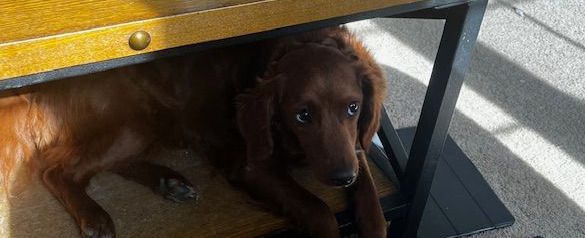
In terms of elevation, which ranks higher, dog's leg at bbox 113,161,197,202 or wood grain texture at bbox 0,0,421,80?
wood grain texture at bbox 0,0,421,80

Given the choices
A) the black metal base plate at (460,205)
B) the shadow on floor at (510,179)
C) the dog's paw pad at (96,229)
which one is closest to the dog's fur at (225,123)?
the dog's paw pad at (96,229)

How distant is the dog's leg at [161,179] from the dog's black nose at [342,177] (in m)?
0.37

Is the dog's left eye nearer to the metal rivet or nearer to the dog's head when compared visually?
the dog's head

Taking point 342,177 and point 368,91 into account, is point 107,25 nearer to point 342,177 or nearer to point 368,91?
point 342,177

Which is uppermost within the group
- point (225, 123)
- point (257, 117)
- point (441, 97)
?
point (441, 97)

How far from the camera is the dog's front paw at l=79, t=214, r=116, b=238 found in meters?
1.26

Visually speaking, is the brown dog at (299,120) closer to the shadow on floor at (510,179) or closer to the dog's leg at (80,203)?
the dog's leg at (80,203)

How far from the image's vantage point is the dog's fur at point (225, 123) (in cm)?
124

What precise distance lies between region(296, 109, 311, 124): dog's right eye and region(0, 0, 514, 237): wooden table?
0.26m

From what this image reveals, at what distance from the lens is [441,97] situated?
1206mm

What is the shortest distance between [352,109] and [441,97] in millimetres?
192

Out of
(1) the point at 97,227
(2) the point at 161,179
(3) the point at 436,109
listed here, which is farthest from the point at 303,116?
(1) the point at 97,227

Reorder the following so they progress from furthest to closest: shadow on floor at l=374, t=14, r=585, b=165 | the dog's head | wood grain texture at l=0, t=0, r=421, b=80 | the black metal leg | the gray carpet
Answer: shadow on floor at l=374, t=14, r=585, b=165 → the gray carpet → the dog's head → the black metal leg → wood grain texture at l=0, t=0, r=421, b=80

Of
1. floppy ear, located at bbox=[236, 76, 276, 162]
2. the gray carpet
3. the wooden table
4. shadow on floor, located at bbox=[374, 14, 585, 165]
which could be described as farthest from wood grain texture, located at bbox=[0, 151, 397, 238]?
shadow on floor, located at bbox=[374, 14, 585, 165]
